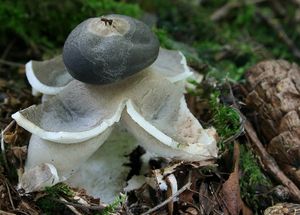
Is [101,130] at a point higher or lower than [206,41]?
higher

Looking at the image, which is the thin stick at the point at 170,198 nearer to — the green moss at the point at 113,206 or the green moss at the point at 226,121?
the green moss at the point at 113,206

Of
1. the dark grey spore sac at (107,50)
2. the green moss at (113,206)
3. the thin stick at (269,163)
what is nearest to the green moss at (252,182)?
the thin stick at (269,163)

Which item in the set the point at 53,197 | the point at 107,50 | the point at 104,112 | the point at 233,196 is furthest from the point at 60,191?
the point at 233,196

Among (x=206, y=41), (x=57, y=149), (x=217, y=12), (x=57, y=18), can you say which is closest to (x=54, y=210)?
(x=57, y=149)

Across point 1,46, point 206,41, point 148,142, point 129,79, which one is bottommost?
point 1,46

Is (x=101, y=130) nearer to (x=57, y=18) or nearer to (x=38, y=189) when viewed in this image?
(x=38, y=189)

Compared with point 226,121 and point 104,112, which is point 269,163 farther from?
point 104,112

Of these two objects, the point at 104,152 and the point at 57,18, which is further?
the point at 57,18
